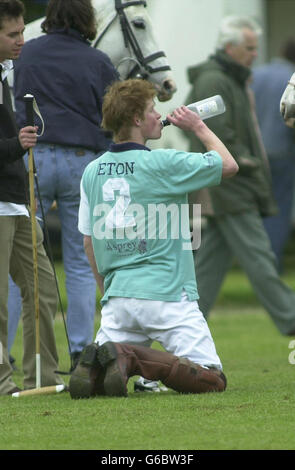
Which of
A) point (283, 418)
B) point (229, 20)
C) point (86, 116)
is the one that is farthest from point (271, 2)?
point (283, 418)

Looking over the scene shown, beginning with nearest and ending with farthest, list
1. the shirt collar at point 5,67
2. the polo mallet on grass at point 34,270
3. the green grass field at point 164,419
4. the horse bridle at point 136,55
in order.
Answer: the green grass field at point 164,419, the polo mallet on grass at point 34,270, the shirt collar at point 5,67, the horse bridle at point 136,55

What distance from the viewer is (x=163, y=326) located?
590 cm

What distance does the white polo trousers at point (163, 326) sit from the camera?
5.89 metres

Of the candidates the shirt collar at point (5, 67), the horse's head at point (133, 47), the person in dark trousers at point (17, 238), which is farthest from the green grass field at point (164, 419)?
the horse's head at point (133, 47)

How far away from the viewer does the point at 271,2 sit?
2019cm

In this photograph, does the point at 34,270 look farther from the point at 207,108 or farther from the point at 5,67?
the point at 207,108

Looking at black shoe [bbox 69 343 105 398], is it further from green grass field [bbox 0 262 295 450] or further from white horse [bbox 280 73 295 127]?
white horse [bbox 280 73 295 127]

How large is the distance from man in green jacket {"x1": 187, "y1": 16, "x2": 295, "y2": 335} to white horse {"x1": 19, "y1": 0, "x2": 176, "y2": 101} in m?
1.40

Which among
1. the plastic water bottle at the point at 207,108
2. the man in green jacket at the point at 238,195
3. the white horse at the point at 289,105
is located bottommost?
the man in green jacket at the point at 238,195

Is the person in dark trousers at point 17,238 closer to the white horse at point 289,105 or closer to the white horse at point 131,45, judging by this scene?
the white horse at point 289,105

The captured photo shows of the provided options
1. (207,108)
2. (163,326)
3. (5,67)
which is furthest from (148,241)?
(5,67)

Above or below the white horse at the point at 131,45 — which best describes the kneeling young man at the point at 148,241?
below
